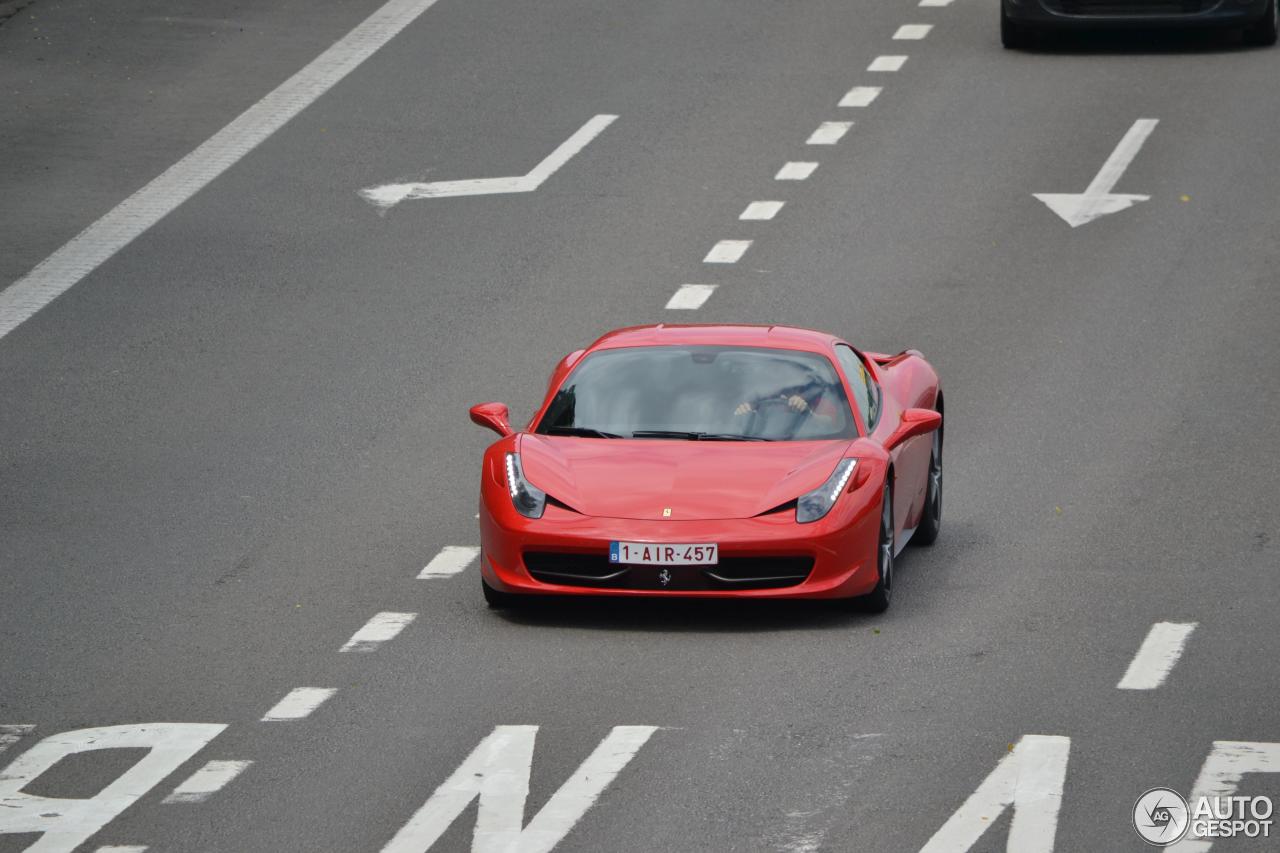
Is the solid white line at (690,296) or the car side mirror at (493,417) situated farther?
the solid white line at (690,296)

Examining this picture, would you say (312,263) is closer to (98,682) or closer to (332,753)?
(98,682)

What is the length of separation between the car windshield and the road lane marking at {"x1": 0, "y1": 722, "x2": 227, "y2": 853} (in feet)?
11.1

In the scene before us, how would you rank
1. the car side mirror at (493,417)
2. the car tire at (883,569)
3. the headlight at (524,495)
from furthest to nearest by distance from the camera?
the car side mirror at (493,417) < the car tire at (883,569) < the headlight at (524,495)

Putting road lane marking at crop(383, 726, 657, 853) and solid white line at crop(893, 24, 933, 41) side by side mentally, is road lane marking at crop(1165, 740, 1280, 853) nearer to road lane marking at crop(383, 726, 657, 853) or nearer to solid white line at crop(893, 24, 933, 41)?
road lane marking at crop(383, 726, 657, 853)

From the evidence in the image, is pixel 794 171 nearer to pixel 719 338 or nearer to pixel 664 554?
pixel 719 338

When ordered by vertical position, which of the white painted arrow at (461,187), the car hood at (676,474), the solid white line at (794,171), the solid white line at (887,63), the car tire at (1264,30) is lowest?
the car tire at (1264,30)

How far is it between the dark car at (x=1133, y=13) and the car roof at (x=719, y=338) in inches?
528

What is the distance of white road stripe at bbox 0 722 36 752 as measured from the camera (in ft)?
32.1

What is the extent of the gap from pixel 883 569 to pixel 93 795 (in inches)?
176

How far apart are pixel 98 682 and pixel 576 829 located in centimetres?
317

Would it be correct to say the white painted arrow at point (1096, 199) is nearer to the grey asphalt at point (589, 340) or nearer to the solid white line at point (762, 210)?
the grey asphalt at point (589, 340)

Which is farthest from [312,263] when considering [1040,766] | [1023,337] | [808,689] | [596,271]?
[1040,766]

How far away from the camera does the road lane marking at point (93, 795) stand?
863 centimetres

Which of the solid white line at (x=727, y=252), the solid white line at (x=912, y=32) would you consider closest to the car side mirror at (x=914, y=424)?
the solid white line at (x=727, y=252)
